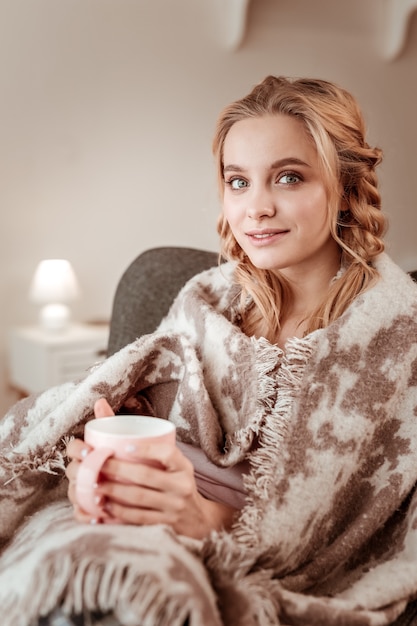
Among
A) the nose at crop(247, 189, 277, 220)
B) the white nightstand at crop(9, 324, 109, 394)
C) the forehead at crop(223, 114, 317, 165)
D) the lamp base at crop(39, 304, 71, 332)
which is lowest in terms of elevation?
the white nightstand at crop(9, 324, 109, 394)

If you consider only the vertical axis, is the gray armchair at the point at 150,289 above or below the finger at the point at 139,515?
above

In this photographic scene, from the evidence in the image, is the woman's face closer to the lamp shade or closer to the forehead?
the forehead

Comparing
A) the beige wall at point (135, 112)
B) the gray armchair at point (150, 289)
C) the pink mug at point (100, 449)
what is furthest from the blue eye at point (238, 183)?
the beige wall at point (135, 112)

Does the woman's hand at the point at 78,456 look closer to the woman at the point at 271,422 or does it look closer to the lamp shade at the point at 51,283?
the woman at the point at 271,422

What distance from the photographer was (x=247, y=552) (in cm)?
91

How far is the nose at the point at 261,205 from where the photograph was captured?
3.60 feet

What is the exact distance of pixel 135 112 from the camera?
279 cm

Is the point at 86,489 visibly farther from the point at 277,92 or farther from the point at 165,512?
the point at 277,92

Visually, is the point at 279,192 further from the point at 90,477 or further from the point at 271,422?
the point at 90,477

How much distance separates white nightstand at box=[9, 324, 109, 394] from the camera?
2.38 m

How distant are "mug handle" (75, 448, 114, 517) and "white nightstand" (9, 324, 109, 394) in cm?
155

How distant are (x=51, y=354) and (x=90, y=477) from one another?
1632mm

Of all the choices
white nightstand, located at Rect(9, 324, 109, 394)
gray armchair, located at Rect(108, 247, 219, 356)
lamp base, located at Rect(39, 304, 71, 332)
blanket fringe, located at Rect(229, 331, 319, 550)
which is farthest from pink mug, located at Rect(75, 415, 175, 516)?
lamp base, located at Rect(39, 304, 71, 332)

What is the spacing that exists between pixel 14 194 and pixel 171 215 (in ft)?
2.12
